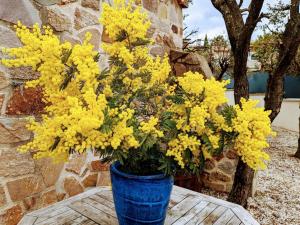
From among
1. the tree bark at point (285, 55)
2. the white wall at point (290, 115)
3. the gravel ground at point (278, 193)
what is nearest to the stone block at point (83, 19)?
the tree bark at point (285, 55)

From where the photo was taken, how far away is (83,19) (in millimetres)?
2082

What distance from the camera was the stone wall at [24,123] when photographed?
164 centimetres

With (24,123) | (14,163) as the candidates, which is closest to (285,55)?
(24,123)

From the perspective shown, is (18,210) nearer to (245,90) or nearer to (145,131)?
(145,131)

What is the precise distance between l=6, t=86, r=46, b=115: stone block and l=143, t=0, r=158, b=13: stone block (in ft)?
4.66

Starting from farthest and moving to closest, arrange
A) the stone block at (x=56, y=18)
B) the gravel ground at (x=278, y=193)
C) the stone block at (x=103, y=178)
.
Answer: the gravel ground at (x=278, y=193)
the stone block at (x=103, y=178)
the stone block at (x=56, y=18)

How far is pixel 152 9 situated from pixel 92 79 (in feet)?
6.66

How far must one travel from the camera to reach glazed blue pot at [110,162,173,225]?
44.6 inches

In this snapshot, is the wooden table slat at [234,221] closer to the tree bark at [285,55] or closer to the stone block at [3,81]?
the stone block at [3,81]

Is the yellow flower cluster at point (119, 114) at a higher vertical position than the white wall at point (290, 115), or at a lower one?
A: higher

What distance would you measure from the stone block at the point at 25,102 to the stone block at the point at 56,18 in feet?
1.37

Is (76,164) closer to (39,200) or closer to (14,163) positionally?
(39,200)

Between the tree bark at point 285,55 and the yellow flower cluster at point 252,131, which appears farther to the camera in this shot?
the tree bark at point 285,55

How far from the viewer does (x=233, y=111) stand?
3.65ft
